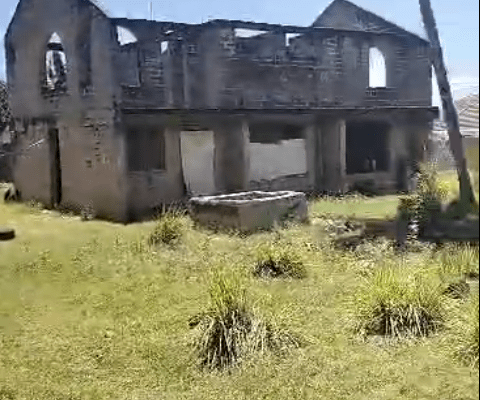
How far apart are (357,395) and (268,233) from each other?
6821 mm

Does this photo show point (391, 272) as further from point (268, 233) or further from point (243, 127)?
point (243, 127)

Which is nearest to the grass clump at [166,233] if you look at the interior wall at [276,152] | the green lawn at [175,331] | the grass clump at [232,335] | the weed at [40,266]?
the green lawn at [175,331]

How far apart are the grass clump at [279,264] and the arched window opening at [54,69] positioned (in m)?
10.2

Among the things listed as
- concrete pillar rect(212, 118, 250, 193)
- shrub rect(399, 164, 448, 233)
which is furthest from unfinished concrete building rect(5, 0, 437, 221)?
shrub rect(399, 164, 448, 233)

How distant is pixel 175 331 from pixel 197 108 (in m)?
10.4

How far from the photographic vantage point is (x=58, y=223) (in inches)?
585

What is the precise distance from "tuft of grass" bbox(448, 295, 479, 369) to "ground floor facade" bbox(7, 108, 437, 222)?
33.2ft

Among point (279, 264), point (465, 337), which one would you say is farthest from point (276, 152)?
point (465, 337)

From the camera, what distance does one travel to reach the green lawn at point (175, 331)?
5164 millimetres

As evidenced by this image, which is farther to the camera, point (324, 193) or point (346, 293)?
point (324, 193)

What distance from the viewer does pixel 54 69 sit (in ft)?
60.2

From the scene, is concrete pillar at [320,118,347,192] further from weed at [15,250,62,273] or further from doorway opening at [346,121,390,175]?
weed at [15,250,62,273]

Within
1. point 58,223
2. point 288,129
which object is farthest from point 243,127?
point 58,223

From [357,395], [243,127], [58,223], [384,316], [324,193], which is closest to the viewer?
[357,395]
